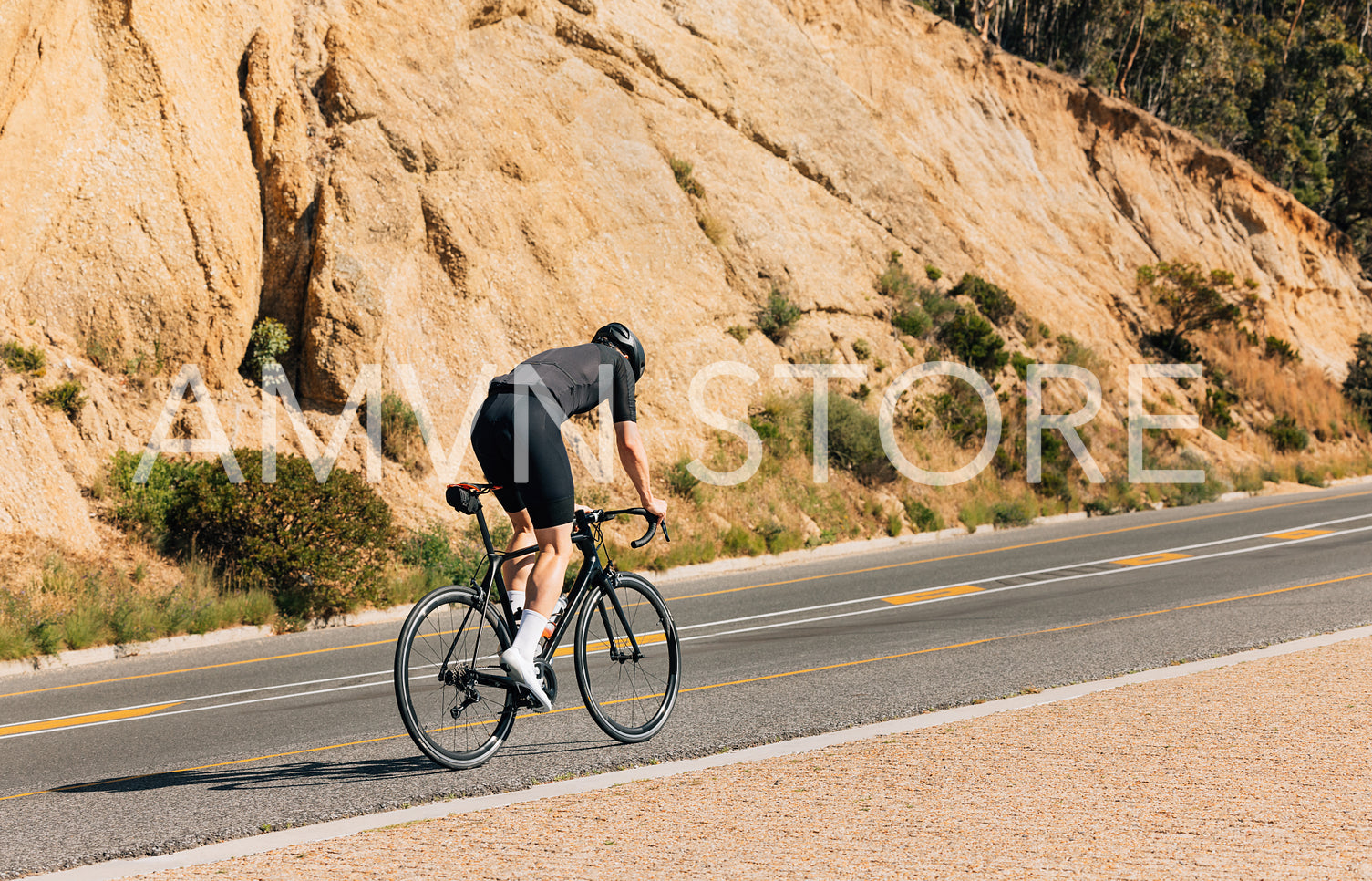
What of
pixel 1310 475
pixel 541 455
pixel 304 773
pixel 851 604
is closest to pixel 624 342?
pixel 541 455

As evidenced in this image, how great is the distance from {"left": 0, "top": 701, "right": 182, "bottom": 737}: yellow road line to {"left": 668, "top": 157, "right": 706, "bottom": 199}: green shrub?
665 inches

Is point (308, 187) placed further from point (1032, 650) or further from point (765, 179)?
point (1032, 650)

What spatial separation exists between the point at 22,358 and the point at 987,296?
19.5 metres

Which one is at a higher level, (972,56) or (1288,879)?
(972,56)

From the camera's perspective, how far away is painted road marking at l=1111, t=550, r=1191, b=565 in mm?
13898

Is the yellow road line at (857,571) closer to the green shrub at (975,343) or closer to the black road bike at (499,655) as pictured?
the black road bike at (499,655)

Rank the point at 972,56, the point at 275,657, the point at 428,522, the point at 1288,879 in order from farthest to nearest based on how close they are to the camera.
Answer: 1. the point at 972,56
2. the point at 428,522
3. the point at 275,657
4. the point at 1288,879

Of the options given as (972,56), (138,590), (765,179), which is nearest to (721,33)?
(765,179)

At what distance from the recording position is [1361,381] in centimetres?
3397

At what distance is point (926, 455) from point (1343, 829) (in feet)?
54.8

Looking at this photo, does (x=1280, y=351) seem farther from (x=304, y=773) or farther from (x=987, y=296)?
(x=304, y=773)

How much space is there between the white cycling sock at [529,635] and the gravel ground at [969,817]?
0.80 metres

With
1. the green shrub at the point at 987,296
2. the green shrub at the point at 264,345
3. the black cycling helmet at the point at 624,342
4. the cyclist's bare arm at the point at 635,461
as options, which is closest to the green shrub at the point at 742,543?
the green shrub at the point at 264,345

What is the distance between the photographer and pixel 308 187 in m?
17.5
